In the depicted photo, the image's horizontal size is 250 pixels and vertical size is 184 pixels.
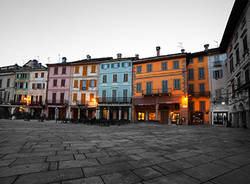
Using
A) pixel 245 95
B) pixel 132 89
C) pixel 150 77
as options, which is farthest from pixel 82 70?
pixel 245 95

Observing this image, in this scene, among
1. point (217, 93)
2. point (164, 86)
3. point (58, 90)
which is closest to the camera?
point (217, 93)

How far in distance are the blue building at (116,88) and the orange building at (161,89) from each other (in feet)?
4.16

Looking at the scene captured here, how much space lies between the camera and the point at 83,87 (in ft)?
89.0

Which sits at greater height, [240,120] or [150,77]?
[150,77]

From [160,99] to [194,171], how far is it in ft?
64.6

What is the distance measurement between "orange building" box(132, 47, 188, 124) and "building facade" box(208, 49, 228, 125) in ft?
15.5

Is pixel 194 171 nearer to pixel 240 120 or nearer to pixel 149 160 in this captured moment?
pixel 149 160

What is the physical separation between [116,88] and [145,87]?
211 inches

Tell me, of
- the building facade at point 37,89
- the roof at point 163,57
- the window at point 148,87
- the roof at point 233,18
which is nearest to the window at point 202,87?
the roof at point 163,57

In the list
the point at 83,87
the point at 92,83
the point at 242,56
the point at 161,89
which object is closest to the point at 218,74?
the point at 161,89

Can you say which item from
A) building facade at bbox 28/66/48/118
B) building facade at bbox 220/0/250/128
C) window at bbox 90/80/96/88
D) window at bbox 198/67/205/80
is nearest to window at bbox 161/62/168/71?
window at bbox 198/67/205/80

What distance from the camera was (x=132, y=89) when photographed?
960 inches

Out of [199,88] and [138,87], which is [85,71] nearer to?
[138,87]

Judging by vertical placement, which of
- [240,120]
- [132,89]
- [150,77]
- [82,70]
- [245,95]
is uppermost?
[82,70]
